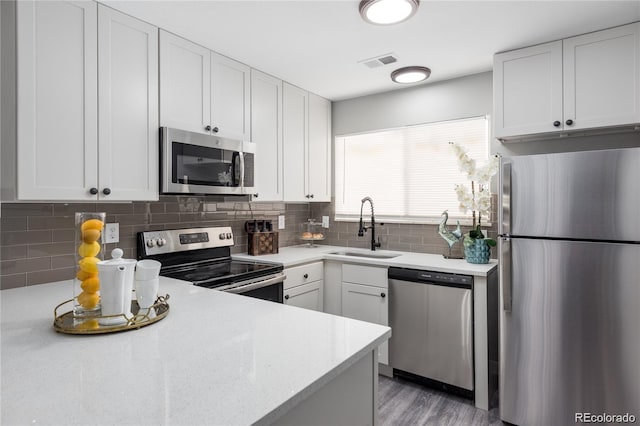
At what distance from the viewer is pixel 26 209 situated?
1.87 m

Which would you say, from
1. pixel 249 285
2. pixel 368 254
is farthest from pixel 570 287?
pixel 249 285

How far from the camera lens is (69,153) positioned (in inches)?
69.5

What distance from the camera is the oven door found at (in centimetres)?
218

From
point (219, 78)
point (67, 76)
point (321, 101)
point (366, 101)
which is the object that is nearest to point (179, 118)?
point (219, 78)

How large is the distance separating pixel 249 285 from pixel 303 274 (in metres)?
0.61

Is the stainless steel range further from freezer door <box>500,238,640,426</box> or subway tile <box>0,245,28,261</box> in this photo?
freezer door <box>500,238,640,426</box>

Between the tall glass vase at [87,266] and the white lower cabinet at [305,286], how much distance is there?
5.03 feet

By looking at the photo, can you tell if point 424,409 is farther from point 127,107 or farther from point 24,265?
point 127,107

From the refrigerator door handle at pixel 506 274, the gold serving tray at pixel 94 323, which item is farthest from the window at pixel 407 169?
the gold serving tray at pixel 94 323

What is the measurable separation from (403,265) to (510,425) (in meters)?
1.12

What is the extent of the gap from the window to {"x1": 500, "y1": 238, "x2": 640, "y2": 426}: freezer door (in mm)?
1037

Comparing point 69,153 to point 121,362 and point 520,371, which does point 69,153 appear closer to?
point 121,362

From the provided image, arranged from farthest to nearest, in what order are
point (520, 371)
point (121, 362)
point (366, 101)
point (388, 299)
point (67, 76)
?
1. point (366, 101)
2. point (388, 299)
3. point (520, 371)
4. point (67, 76)
5. point (121, 362)

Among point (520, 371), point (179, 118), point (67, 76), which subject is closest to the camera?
point (67, 76)
